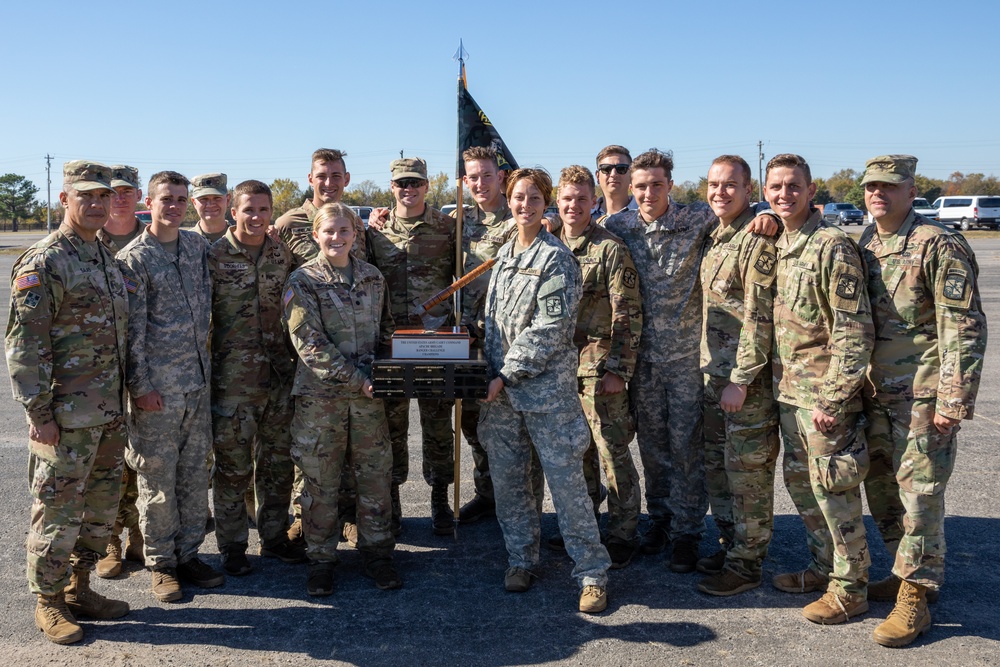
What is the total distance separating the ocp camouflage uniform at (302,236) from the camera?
5.29 m

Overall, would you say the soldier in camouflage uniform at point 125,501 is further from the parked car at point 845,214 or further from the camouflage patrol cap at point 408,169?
the parked car at point 845,214

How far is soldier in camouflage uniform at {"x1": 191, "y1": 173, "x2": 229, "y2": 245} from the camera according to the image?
17.0 feet

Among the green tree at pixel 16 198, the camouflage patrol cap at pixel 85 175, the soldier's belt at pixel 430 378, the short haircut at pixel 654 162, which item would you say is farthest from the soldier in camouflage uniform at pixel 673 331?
the green tree at pixel 16 198

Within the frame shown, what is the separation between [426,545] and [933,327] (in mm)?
3290

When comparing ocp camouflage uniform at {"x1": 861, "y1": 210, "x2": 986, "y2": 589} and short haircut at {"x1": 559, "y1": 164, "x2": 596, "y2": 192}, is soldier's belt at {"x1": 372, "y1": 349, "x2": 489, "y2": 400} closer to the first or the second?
short haircut at {"x1": 559, "y1": 164, "x2": 596, "y2": 192}

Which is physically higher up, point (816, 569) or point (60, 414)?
point (60, 414)

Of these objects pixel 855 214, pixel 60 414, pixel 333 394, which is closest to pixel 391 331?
pixel 333 394

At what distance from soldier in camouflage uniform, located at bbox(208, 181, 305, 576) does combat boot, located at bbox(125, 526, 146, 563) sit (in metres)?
0.55

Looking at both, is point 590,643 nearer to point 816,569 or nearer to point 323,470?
point 816,569

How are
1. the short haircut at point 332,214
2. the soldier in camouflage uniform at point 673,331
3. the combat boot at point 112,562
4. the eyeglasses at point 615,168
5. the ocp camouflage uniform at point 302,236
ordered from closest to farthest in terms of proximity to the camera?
1. the short haircut at point 332,214
2. the combat boot at point 112,562
3. the soldier in camouflage uniform at point 673,331
4. the ocp camouflage uniform at point 302,236
5. the eyeglasses at point 615,168

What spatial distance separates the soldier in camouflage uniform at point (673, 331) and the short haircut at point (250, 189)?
2269 millimetres

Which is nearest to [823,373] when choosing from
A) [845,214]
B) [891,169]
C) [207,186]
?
[891,169]

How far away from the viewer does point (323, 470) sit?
4.77 m

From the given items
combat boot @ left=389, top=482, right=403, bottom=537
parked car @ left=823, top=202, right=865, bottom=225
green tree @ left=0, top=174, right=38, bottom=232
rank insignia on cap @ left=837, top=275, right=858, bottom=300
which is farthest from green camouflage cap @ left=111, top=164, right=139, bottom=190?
green tree @ left=0, top=174, right=38, bottom=232
